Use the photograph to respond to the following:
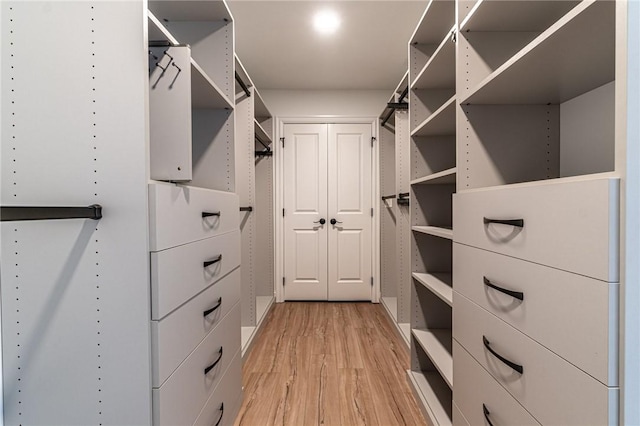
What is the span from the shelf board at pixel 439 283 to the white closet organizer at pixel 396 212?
0.50 feet

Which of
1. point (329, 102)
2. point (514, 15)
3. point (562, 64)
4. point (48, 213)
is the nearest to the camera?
point (48, 213)

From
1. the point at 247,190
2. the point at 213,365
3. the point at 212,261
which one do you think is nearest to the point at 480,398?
the point at 213,365

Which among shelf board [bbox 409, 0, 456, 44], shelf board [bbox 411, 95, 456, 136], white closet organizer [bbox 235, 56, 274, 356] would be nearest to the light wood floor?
white closet organizer [bbox 235, 56, 274, 356]

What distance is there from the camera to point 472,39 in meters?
1.36

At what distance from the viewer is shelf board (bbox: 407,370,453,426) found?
1543 millimetres

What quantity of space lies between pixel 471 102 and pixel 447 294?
0.89m

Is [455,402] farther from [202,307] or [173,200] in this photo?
[173,200]

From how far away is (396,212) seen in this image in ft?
9.59

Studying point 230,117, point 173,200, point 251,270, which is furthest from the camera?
point 251,270

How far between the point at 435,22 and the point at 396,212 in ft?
5.10

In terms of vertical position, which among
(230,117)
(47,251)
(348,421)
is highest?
(230,117)

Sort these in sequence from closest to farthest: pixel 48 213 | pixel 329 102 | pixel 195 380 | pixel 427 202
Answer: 1. pixel 48 213
2. pixel 195 380
3. pixel 427 202
4. pixel 329 102

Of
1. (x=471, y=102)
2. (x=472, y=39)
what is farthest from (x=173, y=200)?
(x=472, y=39)

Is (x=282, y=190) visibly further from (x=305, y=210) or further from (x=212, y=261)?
(x=212, y=261)
